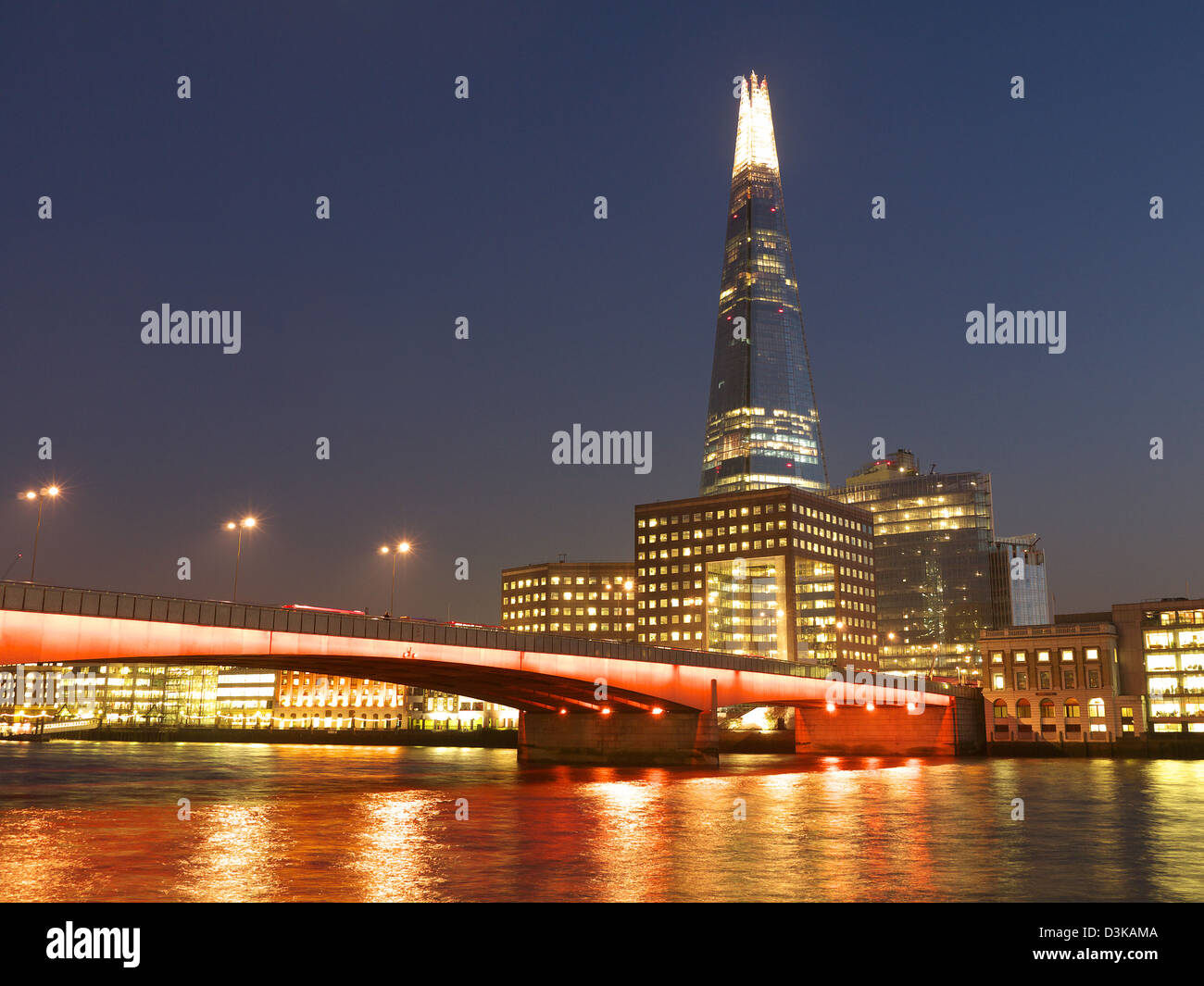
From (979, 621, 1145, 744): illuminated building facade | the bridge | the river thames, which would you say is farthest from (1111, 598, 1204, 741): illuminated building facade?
the river thames

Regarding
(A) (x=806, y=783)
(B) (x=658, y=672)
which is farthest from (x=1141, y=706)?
(A) (x=806, y=783)

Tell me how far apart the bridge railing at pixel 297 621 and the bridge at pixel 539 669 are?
0.27 ft

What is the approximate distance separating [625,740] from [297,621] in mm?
44451

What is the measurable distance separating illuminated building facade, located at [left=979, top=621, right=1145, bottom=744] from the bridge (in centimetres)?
1330

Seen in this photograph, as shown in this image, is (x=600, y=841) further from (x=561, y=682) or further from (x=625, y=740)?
(x=625, y=740)

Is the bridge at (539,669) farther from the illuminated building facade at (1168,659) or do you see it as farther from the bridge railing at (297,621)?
the illuminated building facade at (1168,659)

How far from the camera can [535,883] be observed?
23391 mm

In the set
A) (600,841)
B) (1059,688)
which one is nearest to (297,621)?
(600,841)

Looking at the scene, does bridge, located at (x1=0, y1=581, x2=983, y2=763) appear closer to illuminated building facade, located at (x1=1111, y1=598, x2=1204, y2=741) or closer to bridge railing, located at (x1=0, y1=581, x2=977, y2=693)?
bridge railing, located at (x1=0, y1=581, x2=977, y2=693)

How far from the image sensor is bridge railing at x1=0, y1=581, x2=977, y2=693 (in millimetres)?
51031

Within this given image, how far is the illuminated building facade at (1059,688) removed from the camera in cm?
13725

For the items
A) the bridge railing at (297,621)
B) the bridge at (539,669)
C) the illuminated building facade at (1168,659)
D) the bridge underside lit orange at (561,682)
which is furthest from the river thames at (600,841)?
the illuminated building facade at (1168,659)

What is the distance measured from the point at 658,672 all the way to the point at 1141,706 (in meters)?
80.1

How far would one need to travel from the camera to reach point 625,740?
3952 inches
